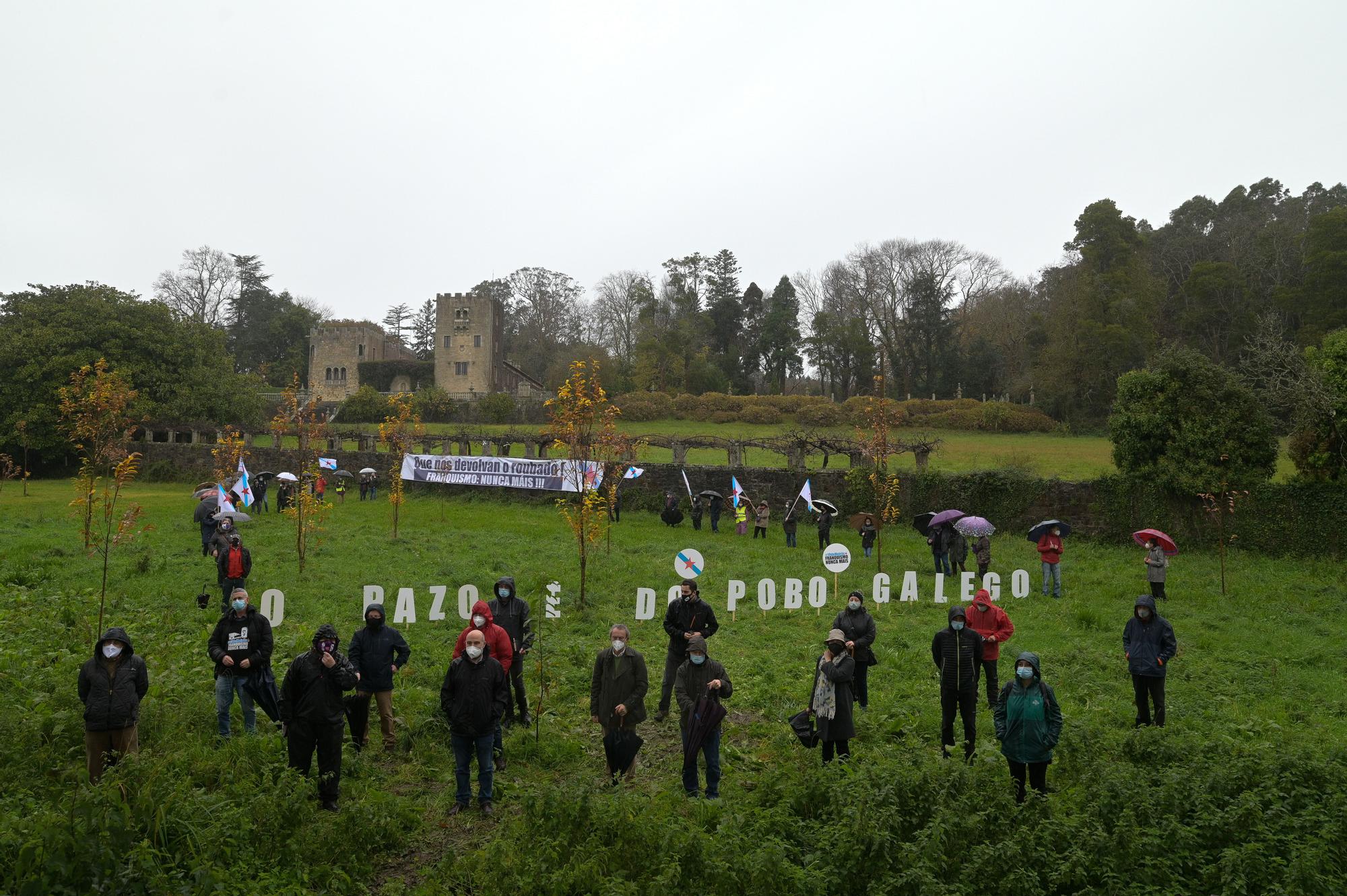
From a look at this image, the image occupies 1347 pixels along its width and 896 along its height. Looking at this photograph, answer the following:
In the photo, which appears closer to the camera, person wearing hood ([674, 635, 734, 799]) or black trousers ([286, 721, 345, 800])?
black trousers ([286, 721, 345, 800])

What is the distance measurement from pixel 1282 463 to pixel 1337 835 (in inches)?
1113

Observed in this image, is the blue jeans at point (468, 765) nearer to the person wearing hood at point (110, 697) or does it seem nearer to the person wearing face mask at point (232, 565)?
the person wearing hood at point (110, 697)

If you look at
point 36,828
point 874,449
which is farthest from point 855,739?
point 874,449

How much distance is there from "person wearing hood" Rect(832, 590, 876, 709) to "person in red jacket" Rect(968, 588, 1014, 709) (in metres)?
1.13

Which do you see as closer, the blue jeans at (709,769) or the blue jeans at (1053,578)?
the blue jeans at (709,769)

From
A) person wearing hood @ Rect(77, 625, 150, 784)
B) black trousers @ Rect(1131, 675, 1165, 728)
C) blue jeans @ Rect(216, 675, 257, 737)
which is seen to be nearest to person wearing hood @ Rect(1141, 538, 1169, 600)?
black trousers @ Rect(1131, 675, 1165, 728)

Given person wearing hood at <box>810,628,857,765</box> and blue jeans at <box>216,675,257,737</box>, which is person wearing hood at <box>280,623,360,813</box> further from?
person wearing hood at <box>810,628,857,765</box>

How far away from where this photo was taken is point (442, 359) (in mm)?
68625

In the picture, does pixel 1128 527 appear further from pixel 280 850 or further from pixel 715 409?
pixel 715 409

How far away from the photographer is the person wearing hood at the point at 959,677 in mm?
8266

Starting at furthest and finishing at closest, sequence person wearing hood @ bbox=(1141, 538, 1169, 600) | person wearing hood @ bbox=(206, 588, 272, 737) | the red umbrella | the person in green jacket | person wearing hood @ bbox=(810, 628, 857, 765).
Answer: person wearing hood @ bbox=(1141, 538, 1169, 600) < the red umbrella < person wearing hood @ bbox=(206, 588, 272, 737) < person wearing hood @ bbox=(810, 628, 857, 765) < the person in green jacket

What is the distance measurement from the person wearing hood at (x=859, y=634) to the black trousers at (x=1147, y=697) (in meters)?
2.75

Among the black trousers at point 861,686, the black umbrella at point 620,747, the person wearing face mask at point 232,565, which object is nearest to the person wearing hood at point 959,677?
the black trousers at point 861,686

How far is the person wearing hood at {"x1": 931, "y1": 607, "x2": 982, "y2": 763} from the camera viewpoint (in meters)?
8.27
